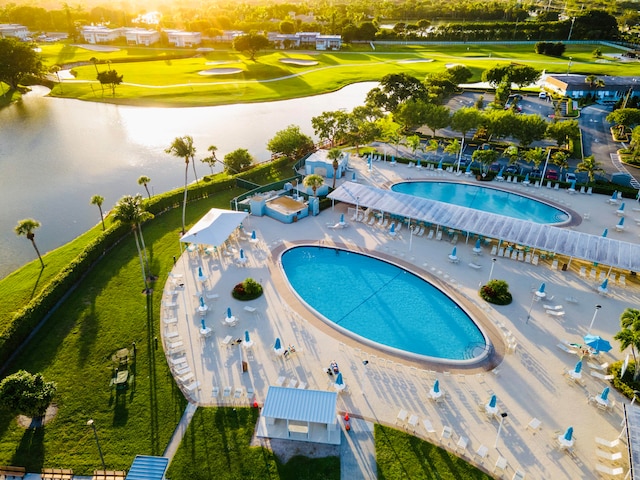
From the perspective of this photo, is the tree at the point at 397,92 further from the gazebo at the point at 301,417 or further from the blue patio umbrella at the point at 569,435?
the blue patio umbrella at the point at 569,435

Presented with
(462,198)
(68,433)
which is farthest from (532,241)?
(68,433)

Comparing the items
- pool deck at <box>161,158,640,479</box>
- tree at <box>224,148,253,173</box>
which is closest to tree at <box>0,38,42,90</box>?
tree at <box>224,148,253,173</box>

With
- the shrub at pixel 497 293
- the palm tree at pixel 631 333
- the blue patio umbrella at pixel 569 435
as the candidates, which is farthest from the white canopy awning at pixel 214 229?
the palm tree at pixel 631 333

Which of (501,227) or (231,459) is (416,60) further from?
(231,459)

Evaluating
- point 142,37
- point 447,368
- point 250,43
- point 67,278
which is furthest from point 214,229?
point 142,37

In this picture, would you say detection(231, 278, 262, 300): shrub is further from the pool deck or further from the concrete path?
the concrete path

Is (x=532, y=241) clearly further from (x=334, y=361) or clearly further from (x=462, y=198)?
(x=334, y=361)
